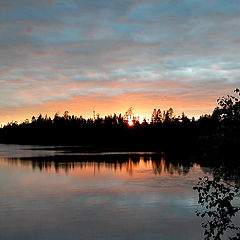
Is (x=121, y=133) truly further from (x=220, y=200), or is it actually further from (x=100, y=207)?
(x=220, y=200)

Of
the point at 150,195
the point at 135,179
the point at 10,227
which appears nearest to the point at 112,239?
the point at 10,227

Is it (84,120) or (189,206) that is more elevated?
(84,120)

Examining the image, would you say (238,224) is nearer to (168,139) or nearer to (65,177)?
(65,177)

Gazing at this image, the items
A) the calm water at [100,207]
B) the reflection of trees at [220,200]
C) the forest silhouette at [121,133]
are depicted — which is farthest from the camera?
the forest silhouette at [121,133]

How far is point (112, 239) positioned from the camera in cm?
1556

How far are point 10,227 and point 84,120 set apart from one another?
6974 inches

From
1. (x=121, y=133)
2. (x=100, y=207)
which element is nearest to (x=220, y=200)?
(x=100, y=207)

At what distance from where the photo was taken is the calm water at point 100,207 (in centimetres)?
1650

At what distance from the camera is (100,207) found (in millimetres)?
21500

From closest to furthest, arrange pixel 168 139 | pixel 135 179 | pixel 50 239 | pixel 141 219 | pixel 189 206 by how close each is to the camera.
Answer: pixel 50 239 < pixel 141 219 < pixel 189 206 < pixel 135 179 < pixel 168 139

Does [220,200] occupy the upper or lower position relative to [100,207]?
upper

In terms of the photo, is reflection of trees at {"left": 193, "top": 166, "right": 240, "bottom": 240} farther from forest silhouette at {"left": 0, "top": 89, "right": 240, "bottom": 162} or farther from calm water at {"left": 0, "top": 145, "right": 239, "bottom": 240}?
forest silhouette at {"left": 0, "top": 89, "right": 240, "bottom": 162}

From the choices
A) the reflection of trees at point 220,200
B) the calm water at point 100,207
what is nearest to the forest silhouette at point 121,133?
the calm water at point 100,207

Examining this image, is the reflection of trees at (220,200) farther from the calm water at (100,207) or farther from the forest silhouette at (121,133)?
the forest silhouette at (121,133)
